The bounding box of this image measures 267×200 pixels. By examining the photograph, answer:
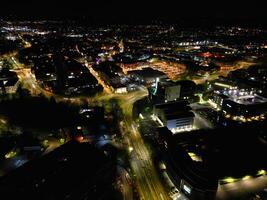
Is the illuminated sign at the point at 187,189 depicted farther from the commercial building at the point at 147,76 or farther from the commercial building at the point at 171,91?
the commercial building at the point at 147,76

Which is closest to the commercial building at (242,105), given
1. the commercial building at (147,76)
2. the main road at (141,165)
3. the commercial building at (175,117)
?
the commercial building at (175,117)

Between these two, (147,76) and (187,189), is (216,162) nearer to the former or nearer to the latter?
(187,189)

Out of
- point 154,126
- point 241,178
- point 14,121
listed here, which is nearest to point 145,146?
point 154,126

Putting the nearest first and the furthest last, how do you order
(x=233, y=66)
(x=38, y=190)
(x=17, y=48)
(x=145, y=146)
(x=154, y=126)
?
(x=38, y=190) → (x=145, y=146) → (x=154, y=126) → (x=233, y=66) → (x=17, y=48)

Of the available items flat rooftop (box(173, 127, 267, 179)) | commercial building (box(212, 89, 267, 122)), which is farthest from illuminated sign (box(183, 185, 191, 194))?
commercial building (box(212, 89, 267, 122))

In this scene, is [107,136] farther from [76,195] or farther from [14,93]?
[14,93]
